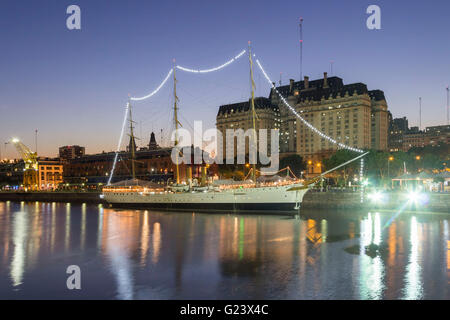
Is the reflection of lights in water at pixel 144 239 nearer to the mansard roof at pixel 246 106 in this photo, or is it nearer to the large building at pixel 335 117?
the large building at pixel 335 117

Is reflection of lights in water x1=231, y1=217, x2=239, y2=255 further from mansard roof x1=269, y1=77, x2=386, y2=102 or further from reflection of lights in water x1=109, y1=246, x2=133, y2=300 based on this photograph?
mansard roof x1=269, y1=77, x2=386, y2=102

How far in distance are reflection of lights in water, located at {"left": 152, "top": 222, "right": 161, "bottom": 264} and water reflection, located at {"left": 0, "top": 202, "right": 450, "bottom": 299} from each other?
0.38ft

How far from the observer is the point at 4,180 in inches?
7254

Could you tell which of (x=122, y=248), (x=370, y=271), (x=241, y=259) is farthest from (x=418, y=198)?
(x=122, y=248)

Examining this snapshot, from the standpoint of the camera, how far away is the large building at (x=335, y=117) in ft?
465

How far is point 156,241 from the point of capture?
1384 inches

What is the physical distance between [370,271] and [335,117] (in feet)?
433

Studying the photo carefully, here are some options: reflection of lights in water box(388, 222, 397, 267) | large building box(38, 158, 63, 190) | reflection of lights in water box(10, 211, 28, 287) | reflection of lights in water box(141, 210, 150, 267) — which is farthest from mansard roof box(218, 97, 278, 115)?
reflection of lights in water box(388, 222, 397, 267)

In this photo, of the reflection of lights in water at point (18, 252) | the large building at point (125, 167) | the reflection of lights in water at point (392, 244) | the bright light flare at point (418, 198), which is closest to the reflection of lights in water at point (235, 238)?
the reflection of lights in water at point (392, 244)

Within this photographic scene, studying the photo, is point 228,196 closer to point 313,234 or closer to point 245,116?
point 313,234

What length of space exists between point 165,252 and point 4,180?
187m

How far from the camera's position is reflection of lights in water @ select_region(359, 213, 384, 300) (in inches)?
749

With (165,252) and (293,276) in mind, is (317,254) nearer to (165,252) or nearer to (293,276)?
(293,276)
